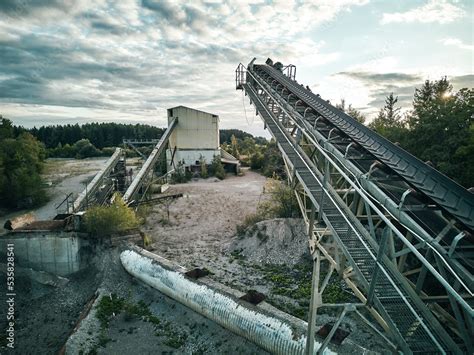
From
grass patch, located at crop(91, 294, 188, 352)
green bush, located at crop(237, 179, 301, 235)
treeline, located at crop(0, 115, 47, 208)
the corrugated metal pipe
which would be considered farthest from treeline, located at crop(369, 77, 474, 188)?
treeline, located at crop(0, 115, 47, 208)

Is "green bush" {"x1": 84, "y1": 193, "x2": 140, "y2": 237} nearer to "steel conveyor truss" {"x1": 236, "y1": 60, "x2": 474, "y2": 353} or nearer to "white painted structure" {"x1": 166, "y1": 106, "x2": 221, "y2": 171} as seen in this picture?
"steel conveyor truss" {"x1": 236, "y1": 60, "x2": 474, "y2": 353}

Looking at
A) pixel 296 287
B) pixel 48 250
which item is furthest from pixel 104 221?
pixel 296 287

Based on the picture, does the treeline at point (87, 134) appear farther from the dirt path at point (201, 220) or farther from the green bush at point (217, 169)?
the dirt path at point (201, 220)

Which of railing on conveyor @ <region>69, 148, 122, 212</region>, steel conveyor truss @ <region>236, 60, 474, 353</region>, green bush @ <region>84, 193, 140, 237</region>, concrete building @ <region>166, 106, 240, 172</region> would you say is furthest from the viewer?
concrete building @ <region>166, 106, 240, 172</region>

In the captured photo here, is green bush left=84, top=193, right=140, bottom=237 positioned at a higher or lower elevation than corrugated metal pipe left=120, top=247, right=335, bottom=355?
higher

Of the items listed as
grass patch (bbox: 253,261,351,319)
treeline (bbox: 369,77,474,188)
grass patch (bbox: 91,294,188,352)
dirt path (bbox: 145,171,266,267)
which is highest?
treeline (bbox: 369,77,474,188)

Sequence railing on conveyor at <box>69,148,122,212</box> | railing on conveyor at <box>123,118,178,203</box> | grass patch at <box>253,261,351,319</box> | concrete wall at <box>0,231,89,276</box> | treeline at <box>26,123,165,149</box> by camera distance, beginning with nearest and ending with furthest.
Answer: grass patch at <box>253,261,351,319</box>, concrete wall at <box>0,231,89,276</box>, railing on conveyor at <box>69,148,122,212</box>, railing on conveyor at <box>123,118,178,203</box>, treeline at <box>26,123,165,149</box>
